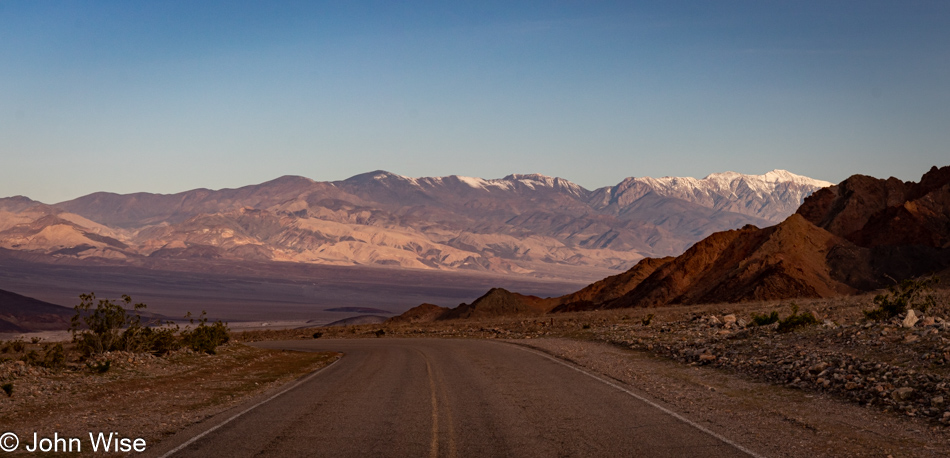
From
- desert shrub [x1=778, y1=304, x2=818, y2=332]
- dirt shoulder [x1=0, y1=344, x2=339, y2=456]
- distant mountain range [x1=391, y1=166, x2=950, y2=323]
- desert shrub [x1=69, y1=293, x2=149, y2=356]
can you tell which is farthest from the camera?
distant mountain range [x1=391, y1=166, x2=950, y2=323]

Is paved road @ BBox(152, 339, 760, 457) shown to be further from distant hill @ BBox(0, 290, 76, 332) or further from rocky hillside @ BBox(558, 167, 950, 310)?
distant hill @ BBox(0, 290, 76, 332)

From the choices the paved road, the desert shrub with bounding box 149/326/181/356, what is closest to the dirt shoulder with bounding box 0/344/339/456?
the desert shrub with bounding box 149/326/181/356

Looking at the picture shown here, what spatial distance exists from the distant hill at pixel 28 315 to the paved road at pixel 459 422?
14581 centimetres

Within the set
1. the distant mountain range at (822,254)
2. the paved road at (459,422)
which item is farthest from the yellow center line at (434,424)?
the distant mountain range at (822,254)

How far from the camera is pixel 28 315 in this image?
159625 mm

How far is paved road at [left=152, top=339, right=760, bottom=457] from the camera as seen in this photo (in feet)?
43.3

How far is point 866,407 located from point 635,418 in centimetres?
489

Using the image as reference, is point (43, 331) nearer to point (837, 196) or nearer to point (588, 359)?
point (837, 196)

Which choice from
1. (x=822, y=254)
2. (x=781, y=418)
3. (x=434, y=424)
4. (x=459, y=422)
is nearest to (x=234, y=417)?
(x=434, y=424)

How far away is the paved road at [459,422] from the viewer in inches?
520

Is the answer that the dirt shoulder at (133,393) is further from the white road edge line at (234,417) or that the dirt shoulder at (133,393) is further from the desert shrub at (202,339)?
the desert shrub at (202,339)

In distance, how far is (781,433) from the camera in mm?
14344

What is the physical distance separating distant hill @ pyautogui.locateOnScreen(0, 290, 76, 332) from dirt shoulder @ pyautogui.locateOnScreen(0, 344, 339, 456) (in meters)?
134

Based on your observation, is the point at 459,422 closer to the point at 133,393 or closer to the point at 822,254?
the point at 133,393
